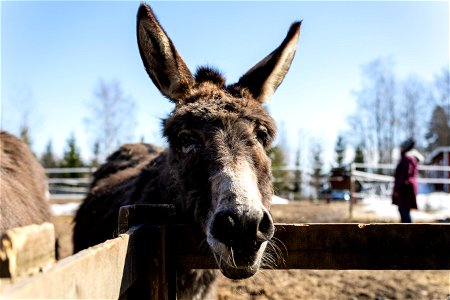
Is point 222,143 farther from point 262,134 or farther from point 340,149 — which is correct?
point 340,149

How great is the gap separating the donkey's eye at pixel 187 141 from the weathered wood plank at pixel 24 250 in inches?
66.8

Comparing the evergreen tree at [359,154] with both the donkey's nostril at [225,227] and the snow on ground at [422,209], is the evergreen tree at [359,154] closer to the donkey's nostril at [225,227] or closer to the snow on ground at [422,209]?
A: the snow on ground at [422,209]

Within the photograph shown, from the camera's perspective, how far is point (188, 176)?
8.14 ft

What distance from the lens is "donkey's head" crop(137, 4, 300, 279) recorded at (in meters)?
1.74

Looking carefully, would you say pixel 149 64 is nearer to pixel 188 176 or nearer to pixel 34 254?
pixel 188 176

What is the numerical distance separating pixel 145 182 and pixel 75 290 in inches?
109

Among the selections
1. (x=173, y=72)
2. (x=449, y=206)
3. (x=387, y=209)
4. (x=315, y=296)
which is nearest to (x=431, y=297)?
(x=315, y=296)

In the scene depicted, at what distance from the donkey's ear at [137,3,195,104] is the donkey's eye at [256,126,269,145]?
69cm

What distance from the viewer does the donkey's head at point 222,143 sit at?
68.6 inches

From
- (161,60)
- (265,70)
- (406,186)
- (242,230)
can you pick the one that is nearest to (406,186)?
(406,186)

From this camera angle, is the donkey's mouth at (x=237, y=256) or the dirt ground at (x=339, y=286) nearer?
the donkey's mouth at (x=237, y=256)

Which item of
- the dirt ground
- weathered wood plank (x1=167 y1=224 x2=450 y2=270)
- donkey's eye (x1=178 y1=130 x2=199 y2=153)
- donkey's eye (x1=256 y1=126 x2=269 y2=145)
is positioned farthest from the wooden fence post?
the dirt ground

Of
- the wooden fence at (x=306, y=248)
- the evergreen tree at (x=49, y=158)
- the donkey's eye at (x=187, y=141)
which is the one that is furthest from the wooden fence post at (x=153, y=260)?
the evergreen tree at (x=49, y=158)

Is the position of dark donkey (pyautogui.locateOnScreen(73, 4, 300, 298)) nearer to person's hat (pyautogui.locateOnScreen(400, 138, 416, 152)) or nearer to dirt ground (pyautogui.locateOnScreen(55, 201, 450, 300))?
dirt ground (pyautogui.locateOnScreen(55, 201, 450, 300))
